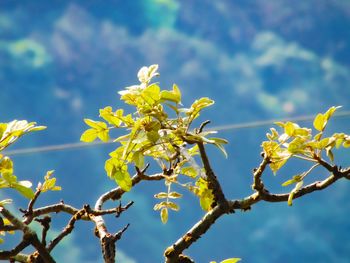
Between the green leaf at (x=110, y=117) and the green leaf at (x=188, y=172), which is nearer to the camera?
the green leaf at (x=110, y=117)

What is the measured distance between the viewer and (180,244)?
2.18 ft

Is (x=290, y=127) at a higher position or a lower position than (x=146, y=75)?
lower

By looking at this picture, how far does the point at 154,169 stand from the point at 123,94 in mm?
2588

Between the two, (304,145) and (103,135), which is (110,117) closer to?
(103,135)

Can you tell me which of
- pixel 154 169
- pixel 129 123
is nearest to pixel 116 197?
pixel 129 123

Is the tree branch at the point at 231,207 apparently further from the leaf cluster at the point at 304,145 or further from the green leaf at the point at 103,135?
the green leaf at the point at 103,135

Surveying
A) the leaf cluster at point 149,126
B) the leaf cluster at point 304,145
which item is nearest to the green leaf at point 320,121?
the leaf cluster at point 304,145

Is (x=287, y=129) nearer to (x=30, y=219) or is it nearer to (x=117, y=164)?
(x=117, y=164)

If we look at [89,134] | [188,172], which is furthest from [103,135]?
[188,172]

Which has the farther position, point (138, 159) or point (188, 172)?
point (188, 172)

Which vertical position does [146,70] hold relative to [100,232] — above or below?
above

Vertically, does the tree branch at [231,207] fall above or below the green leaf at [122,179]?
below

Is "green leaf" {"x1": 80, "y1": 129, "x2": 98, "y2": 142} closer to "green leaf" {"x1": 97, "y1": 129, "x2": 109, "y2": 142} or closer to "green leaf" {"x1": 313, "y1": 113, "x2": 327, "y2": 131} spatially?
"green leaf" {"x1": 97, "y1": 129, "x2": 109, "y2": 142}

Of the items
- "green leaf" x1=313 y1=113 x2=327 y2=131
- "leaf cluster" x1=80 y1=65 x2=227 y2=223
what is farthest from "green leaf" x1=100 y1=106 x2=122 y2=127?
"green leaf" x1=313 y1=113 x2=327 y2=131
